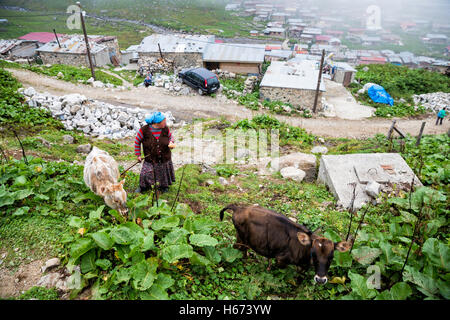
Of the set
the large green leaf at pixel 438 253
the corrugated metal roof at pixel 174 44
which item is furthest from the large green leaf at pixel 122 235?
the corrugated metal roof at pixel 174 44

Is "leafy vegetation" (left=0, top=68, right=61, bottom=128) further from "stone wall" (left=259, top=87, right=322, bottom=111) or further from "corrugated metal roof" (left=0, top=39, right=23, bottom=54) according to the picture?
"corrugated metal roof" (left=0, top=39, right=23, bottom=54)

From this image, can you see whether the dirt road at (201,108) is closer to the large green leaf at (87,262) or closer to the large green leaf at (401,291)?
the large green leaf at (87,262)

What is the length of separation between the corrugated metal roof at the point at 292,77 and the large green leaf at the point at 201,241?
19.3 metres

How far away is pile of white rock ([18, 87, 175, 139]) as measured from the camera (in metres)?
12.3

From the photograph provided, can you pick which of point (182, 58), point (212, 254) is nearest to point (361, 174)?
point (212, 254)

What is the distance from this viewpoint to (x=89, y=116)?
42.9ft

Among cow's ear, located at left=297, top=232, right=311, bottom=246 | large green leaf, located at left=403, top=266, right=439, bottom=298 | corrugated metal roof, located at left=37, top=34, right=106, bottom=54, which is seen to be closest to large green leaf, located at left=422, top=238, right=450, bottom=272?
large green leaf, located at left=403, top=266, right=439, bottom=298

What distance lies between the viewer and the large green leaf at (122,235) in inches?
146

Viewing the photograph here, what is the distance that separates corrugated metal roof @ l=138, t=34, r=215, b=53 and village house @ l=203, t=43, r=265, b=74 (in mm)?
1194

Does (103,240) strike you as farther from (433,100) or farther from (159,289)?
(433,100)

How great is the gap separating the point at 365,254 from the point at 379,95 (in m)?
23.6

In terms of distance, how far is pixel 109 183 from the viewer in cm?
480
